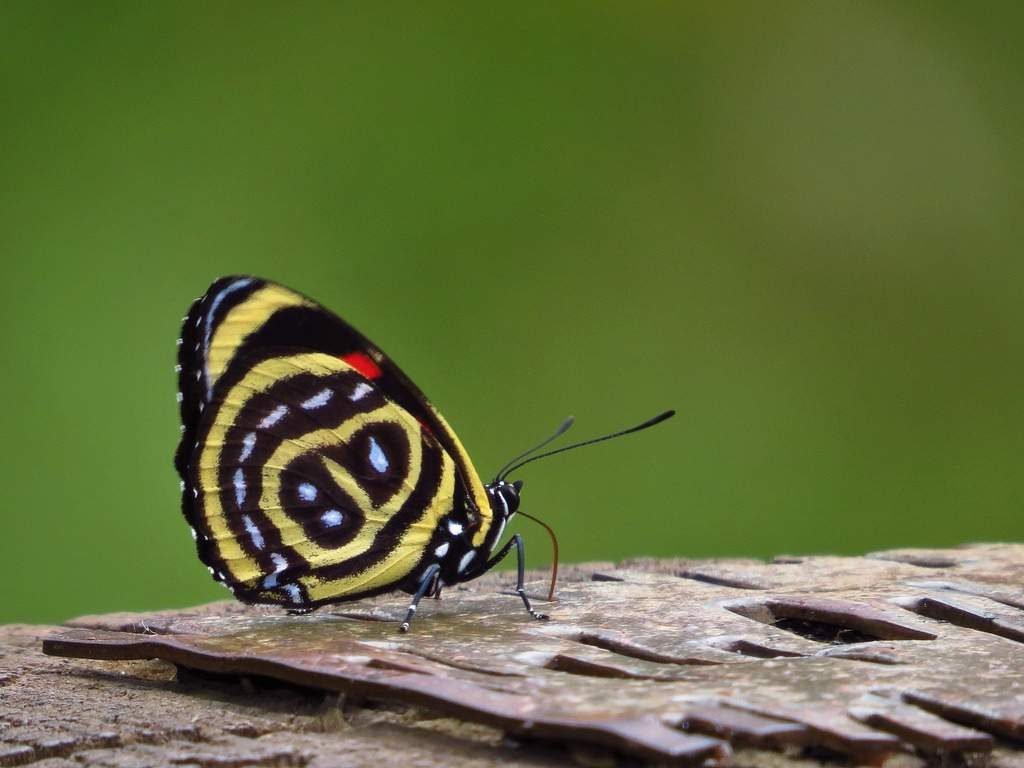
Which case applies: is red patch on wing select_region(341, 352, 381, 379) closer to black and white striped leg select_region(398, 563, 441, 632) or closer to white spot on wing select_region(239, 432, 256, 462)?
white spot on wing select_region(239, 432, 256, 462)

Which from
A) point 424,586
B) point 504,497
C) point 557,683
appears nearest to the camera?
point 557,683

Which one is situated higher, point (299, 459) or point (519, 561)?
point (299, 459)

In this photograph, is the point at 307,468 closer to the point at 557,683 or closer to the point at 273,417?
the point at 273,417

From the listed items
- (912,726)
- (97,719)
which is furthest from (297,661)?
(912,726)

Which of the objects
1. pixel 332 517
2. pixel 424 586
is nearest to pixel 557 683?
pixel 424 586

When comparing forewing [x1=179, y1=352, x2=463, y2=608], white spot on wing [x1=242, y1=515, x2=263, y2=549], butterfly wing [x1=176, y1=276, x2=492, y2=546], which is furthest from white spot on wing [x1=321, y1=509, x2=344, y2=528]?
butterfly wing [x1=176, y1=276, x2=492, y2=546]

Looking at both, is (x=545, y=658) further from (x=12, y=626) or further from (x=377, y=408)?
(x=12, y=626)
